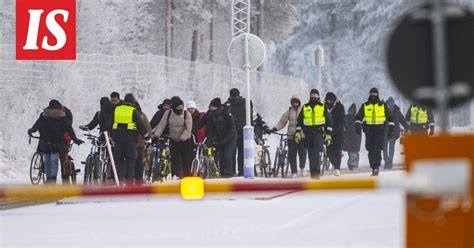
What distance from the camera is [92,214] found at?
1695 centimetres

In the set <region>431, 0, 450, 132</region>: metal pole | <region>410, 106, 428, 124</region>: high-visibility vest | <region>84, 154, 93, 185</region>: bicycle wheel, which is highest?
<region>410, 106, 428, 124</region>: high-visibility vest

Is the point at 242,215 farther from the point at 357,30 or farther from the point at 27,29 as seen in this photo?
the point at 357,30

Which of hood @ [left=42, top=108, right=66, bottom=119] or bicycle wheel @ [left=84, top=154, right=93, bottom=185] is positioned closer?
bicycle wheel @ [left=84, top=154, right=93, bottom=185]

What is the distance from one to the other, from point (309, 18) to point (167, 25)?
23.0m

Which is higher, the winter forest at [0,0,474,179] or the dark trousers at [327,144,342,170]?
the winter forest at [0,0,474,179]

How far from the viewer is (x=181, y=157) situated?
2511 cm

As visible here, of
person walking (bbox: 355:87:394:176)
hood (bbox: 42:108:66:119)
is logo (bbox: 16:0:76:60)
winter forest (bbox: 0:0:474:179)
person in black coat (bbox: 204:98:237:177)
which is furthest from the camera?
winter forest (bbox: 0:0:474:179)

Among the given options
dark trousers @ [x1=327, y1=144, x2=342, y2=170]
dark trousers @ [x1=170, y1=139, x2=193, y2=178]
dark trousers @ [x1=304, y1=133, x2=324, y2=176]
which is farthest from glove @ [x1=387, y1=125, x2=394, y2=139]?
dark trousers @ [x1=170, y1=139, x2=193, y2=178]

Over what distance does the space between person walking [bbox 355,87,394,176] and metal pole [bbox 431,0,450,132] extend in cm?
2032

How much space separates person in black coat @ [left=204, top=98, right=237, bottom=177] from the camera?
2595cm

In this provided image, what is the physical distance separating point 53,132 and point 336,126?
7171mm

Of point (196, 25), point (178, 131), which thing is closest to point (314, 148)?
point (178, 131)

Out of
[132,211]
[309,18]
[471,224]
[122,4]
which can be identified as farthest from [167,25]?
[471,224]

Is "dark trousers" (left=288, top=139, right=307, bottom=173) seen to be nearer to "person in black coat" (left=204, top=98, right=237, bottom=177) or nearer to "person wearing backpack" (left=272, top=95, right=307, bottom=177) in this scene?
"person wearing backpack" (left=272, top=95, right=307, bottom=177)
